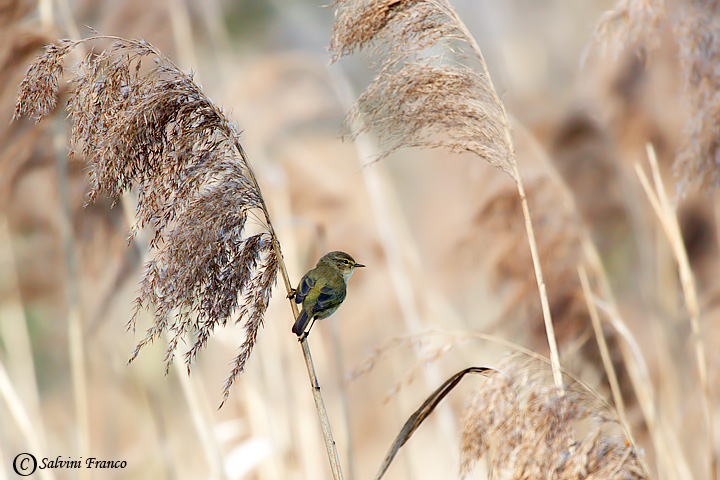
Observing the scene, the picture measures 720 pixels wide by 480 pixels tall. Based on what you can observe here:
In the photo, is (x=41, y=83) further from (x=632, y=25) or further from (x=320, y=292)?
(x=632, y=25)

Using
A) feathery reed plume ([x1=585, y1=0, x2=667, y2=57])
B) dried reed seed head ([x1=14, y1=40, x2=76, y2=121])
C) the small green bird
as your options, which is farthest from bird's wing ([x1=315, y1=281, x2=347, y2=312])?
feathery reed plume ([x1=585, y1=0, x2=667, y2=57])

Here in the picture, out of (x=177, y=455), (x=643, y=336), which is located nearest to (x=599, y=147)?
(x=643, y=336)

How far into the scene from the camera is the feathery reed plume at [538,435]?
3.21 feet

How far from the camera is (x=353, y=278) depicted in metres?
2.64

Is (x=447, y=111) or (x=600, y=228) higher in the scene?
(x=447, y=111)

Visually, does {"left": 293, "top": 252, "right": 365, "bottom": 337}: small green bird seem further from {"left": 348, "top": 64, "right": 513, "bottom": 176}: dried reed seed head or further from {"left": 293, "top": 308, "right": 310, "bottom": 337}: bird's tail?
{"left": 348, "top": 64, "right": 513, "bottom": 176}: dried reed seed head

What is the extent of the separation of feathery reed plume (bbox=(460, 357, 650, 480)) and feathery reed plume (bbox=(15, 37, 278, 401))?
447 millimetres

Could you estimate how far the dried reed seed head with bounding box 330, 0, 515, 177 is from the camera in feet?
3.56

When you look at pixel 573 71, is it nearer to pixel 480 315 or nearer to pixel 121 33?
pixel 480 315

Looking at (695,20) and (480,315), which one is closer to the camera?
(695,20)

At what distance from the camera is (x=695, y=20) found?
1107mm

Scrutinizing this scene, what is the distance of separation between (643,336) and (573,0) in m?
3.54

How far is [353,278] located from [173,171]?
1729 millimetres

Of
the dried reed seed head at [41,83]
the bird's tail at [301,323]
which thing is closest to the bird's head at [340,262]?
the bird's tail at [301,323]
